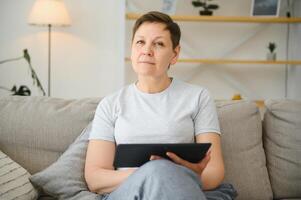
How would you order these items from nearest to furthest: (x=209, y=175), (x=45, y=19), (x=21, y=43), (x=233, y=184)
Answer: (x=209, y=175) < (x=233, y=184) < (x=45, y=19) < (x=21, y=43)

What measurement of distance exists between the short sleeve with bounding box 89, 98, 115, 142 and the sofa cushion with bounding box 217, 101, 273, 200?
46 centimetres

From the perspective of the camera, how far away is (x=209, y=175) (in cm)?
146

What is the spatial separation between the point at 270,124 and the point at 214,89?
2.25 meters

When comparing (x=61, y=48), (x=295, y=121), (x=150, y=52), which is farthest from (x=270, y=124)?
(x=61, y=48)

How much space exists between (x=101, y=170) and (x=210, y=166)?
0.38m

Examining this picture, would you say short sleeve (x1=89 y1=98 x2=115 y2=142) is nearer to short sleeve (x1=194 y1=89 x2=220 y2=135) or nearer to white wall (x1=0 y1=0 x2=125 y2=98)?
short sleeve (x1=194 y1=89 x2=220 y2=135)

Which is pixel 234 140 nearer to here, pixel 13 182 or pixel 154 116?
pixel 154 116

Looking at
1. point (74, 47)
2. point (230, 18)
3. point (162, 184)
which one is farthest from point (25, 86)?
point (162, 184)

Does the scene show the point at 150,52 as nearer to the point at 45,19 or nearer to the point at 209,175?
the point at 209,175

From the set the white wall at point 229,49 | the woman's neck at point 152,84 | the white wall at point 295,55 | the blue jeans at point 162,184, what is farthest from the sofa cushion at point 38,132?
the white wall at point 295,55

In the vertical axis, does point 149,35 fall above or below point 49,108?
above

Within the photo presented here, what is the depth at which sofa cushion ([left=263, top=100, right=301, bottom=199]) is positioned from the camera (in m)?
1.74

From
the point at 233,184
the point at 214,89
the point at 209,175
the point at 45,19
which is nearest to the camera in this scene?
the point at 209,175

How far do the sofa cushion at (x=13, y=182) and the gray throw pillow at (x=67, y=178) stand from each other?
36 millimetres
